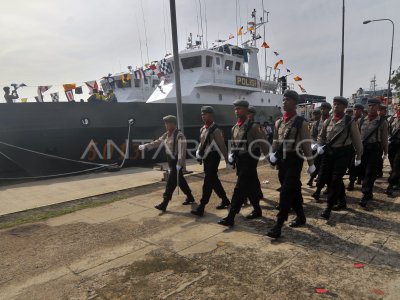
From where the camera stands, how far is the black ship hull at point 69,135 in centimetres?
851

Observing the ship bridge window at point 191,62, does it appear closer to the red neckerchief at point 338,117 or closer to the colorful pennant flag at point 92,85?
the colorful pennant flag at point 92,85

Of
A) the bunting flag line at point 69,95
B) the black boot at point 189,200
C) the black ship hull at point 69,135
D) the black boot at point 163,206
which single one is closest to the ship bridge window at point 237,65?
the black ship hull at point 69,135

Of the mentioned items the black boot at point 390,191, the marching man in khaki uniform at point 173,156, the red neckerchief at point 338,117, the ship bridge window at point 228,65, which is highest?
the ship bridge window at point 228,65

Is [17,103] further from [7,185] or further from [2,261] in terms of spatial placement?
[2,261]

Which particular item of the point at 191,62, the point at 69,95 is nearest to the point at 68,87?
the point at 69,95

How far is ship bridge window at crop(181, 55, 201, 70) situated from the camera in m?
13.4

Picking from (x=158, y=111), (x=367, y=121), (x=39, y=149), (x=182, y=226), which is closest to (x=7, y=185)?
(x=39, y=149)

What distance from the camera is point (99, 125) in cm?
959

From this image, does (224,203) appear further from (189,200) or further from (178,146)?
(178,146)

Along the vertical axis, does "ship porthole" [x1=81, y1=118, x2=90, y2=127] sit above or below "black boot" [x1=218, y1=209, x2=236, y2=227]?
above

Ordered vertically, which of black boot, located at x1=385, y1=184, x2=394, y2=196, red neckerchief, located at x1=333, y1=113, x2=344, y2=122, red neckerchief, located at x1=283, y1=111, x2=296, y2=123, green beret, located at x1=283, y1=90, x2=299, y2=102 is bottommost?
black boot, located at x1=385, y1=184, x2=394, y2=196

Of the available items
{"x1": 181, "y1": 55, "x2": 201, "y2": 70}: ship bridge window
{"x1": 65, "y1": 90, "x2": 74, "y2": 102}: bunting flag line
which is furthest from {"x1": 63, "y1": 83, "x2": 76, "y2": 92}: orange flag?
{"x1": 181, "y1": 55, "x2": 201, "y2": 70}: ship bridge window

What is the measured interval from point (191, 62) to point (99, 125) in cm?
567

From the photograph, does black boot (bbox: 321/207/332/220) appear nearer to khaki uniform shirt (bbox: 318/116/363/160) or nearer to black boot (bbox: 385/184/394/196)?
khaki uniform shirt (bbox: 318/116/363/160)
